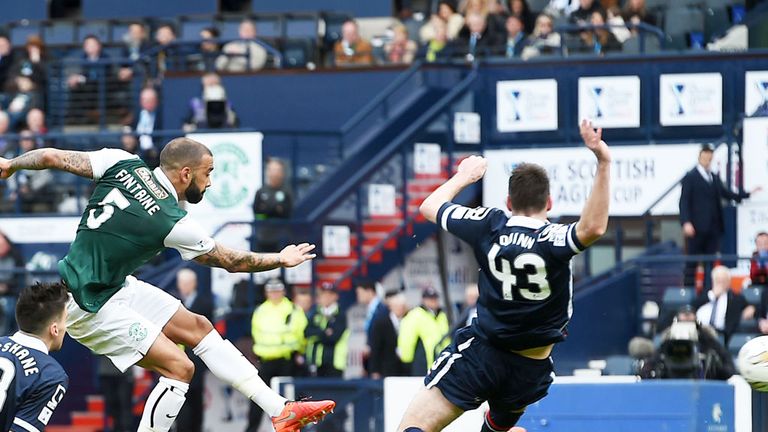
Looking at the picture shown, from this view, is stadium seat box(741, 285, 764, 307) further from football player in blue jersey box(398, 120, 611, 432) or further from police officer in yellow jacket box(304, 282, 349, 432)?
football player in blue jersey box(398, 120, 611, 432)

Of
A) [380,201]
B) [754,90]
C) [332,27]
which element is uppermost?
[332,27]

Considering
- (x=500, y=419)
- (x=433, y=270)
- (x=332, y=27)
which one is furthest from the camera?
(x=332, y=27)

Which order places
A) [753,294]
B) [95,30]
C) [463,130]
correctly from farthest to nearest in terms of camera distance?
[95,30], [463,130], [753,294]

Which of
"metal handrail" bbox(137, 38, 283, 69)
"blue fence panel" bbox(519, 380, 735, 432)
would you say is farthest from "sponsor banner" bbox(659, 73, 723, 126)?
"blue fence panel" bbox(519, 380, 735, 432)

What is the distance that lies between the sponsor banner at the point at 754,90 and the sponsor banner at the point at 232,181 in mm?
6069

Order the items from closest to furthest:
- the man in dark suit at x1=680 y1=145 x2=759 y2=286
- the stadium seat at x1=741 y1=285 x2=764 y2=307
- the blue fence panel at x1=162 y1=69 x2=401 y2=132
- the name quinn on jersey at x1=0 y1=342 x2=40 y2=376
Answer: the name quinn on jersey at x1=0 y1=342 x2=40 y2=376
the stadium seat at x1=741 y1=285 x2=764 y2=307
the man in dark suit at x1=680 y1=145 x2=759 y2=286
the blue fence panel at x1=162 y1=69 x2=401 y2=132

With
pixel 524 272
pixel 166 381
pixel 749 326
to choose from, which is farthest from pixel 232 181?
pixel 524 272

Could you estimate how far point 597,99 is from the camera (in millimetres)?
19750

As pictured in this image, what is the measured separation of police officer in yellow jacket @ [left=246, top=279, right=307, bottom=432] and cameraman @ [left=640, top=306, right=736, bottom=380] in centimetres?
500

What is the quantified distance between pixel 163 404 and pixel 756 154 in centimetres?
1069

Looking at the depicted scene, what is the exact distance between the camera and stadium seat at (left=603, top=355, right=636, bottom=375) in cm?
1543

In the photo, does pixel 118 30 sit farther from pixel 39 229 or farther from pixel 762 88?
pixel 762 88

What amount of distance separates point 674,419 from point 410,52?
40.0 ft

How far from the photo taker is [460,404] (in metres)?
8.91
